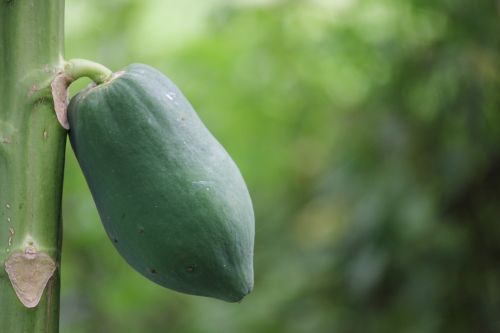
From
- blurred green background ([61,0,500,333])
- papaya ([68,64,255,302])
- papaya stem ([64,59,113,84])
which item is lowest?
blurred green background ([61,0,500,333])

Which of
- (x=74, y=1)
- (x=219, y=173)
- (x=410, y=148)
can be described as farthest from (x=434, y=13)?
(x=219, y=173)

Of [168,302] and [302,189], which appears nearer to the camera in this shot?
[302,189]

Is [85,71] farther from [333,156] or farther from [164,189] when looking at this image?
[333,156]

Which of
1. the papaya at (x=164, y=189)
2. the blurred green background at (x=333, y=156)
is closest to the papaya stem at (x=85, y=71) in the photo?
the papaya at (x=164, y=189)

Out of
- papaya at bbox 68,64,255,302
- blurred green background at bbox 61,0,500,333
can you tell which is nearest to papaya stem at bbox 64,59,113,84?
papaya at bbox 68,64,255,302

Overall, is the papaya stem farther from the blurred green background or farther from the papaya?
the blurred green background

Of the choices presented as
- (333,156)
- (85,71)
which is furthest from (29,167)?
(333,156)

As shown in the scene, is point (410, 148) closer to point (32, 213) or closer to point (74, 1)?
point (74, 1)

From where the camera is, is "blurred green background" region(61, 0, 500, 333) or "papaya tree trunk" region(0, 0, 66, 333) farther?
"blurred green background" region(61, 0, 500, 333)
